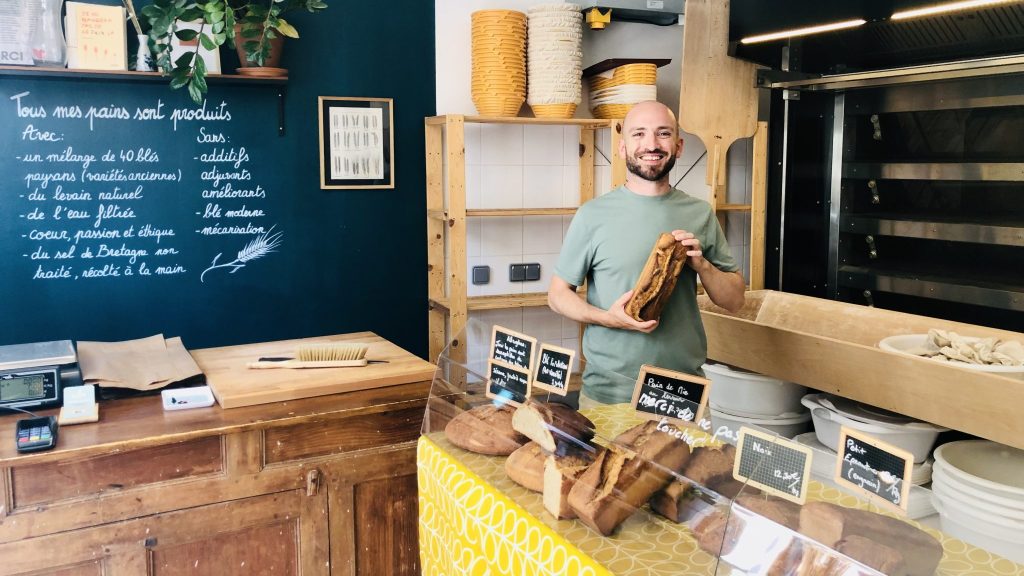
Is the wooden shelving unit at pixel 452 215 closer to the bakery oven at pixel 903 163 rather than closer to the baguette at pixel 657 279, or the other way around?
the bakery oven at pixel 903 163

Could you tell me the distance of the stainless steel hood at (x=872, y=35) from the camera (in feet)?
9.86

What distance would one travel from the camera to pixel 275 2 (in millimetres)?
3326

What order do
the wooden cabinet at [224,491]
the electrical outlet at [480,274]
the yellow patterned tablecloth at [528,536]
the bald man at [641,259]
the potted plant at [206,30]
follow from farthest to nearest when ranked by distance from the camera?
the electrical outlet at [480,274]
the potted plant at [206,30]
the bald man at [641,259]
the wooden cabinet at [224,491]
the yellow patterned tablecloth at [528,536]

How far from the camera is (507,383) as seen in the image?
1684 millimetres

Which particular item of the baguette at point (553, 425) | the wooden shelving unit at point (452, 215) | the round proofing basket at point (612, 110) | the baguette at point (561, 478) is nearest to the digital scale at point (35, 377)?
the baguette at point (553, 425)

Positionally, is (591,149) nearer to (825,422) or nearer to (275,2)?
(275,2)

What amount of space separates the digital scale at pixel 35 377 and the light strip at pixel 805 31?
9.68 feet

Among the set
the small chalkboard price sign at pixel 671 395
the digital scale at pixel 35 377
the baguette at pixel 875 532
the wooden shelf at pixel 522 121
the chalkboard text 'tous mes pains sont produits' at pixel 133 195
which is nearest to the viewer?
the baguette at pixel 875 532

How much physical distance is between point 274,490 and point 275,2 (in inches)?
81.5

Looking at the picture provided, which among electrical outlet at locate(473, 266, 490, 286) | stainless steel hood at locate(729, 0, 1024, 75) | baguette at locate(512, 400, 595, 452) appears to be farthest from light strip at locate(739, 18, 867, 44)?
baguette at locate(512, 400, 595, 452)

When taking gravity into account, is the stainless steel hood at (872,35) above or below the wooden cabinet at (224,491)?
above

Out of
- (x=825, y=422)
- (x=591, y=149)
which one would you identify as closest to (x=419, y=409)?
(x=825, y=422)

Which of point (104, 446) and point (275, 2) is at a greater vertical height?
point (275, 2)

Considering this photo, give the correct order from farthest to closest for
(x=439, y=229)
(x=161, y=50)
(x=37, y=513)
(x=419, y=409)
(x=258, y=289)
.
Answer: (x=439, y=229) < (x=258, y=289) < (x=161, y=50) < (x=419, y=409) < (x=37, y=513)
